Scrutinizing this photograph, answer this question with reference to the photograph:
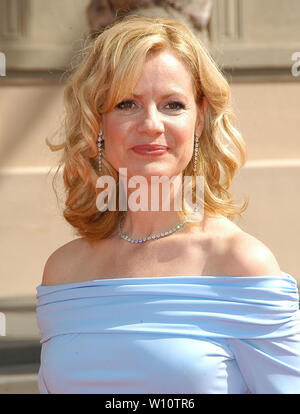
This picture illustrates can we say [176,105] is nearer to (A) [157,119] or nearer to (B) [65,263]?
(A) [157,119]

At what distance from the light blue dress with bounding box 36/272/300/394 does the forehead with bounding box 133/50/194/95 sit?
0.44 m

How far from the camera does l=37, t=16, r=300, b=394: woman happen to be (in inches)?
67.1

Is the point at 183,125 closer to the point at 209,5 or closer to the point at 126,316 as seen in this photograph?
the point at 126,316

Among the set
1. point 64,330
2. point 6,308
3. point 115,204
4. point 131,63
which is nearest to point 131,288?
point 64,330

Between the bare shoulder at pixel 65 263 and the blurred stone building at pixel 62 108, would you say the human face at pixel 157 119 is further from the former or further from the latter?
the blurred stone building at pixel 62 108

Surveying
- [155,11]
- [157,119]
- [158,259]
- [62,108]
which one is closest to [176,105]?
[157,119]

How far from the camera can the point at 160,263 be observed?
187cm

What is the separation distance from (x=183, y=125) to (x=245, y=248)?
344 mm

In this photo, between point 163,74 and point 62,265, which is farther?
point 62,265

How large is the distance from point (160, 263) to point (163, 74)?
1.46 ft

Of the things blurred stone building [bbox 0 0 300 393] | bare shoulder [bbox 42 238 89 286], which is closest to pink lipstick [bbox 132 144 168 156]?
bare shoulder [bbox 42 238 89 286]

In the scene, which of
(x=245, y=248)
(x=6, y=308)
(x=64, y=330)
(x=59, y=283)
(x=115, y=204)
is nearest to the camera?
(x=245, y=248)

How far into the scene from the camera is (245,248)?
1.74m

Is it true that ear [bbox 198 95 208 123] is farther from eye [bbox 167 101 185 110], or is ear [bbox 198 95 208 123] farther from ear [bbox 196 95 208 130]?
eye [bbox 167 101 185 110]
